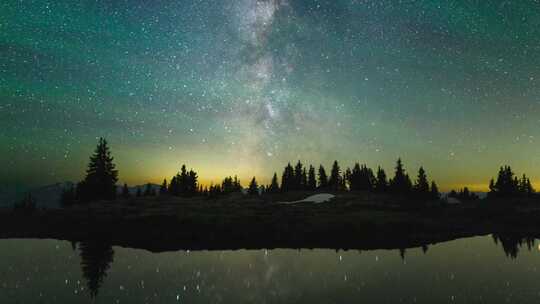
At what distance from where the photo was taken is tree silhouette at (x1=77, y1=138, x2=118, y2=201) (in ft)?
236

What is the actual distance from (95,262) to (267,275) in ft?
39.2

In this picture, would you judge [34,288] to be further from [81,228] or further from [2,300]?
[81,228]

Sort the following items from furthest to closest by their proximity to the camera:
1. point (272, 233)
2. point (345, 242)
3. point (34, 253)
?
point (272, 233) < point (345, 242) < point (34, 253)

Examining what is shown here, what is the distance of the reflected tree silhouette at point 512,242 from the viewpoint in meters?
29.6

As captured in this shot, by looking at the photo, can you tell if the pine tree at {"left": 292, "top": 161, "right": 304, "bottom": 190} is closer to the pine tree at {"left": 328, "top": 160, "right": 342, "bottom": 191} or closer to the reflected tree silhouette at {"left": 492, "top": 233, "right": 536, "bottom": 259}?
the pine tree at {"left": 328, "top": 160, "right": 342, "bottom": 191}

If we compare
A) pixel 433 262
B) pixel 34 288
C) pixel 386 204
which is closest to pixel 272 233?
pixel 433 262

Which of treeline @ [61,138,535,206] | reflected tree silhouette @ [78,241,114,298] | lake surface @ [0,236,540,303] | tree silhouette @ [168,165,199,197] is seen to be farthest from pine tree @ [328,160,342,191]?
reflected tree silhouette @ [78,241,114,298]

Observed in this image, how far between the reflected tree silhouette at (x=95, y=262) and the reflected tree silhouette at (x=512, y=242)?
2926cm

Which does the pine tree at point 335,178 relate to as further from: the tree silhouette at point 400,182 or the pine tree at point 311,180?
the tree silhouette at point 400,182

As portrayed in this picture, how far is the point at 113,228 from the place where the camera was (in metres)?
39.1

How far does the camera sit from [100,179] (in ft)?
241

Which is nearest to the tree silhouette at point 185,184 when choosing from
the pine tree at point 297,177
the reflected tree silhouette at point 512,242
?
the pine tree at point 297,177

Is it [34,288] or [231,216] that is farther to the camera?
[231,216]

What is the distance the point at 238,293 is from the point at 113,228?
2764 centimetres
